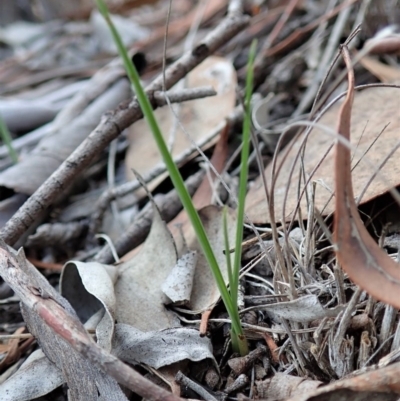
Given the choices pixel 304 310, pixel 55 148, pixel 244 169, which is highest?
pixel 55 148

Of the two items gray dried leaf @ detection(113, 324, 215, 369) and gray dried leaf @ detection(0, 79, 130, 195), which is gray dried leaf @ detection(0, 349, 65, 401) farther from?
gray dried leaf @ detection(0, 79, 130, 195)

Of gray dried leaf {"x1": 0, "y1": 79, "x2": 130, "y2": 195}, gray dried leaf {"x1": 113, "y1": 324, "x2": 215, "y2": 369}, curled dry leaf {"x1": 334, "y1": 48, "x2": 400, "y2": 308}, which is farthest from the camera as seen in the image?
gray dried leaf {"x1": 0, "y1": 79, "x2": 130, "y2": 195}

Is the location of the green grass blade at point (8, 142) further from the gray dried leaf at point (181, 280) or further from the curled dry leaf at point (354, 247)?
the curled dry leaf at point (354, 247)

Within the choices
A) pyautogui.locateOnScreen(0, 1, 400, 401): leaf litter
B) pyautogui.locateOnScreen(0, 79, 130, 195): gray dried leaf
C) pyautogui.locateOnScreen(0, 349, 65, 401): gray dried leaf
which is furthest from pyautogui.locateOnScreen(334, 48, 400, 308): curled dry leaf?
pyautogui.locateOnScreen(0, 79, 130, 195): gray dried leaf

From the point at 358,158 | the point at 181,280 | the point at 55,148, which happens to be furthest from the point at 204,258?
the point at 55,148

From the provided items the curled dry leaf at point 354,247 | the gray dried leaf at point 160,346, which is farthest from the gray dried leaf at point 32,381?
the curled dry leaf at point 354,247

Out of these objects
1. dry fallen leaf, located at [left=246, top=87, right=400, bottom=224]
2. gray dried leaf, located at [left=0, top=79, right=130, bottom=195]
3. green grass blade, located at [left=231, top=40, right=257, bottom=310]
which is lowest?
dry fallen leaf, located at [left=246, top=87, right=400, bottom=224]

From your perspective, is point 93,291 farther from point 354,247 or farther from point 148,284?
point 354,247

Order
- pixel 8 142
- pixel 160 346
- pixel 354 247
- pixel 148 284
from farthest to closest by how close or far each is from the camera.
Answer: pixel 8 142
pixel 148 284
pixel 160 346
pixel 354 247
